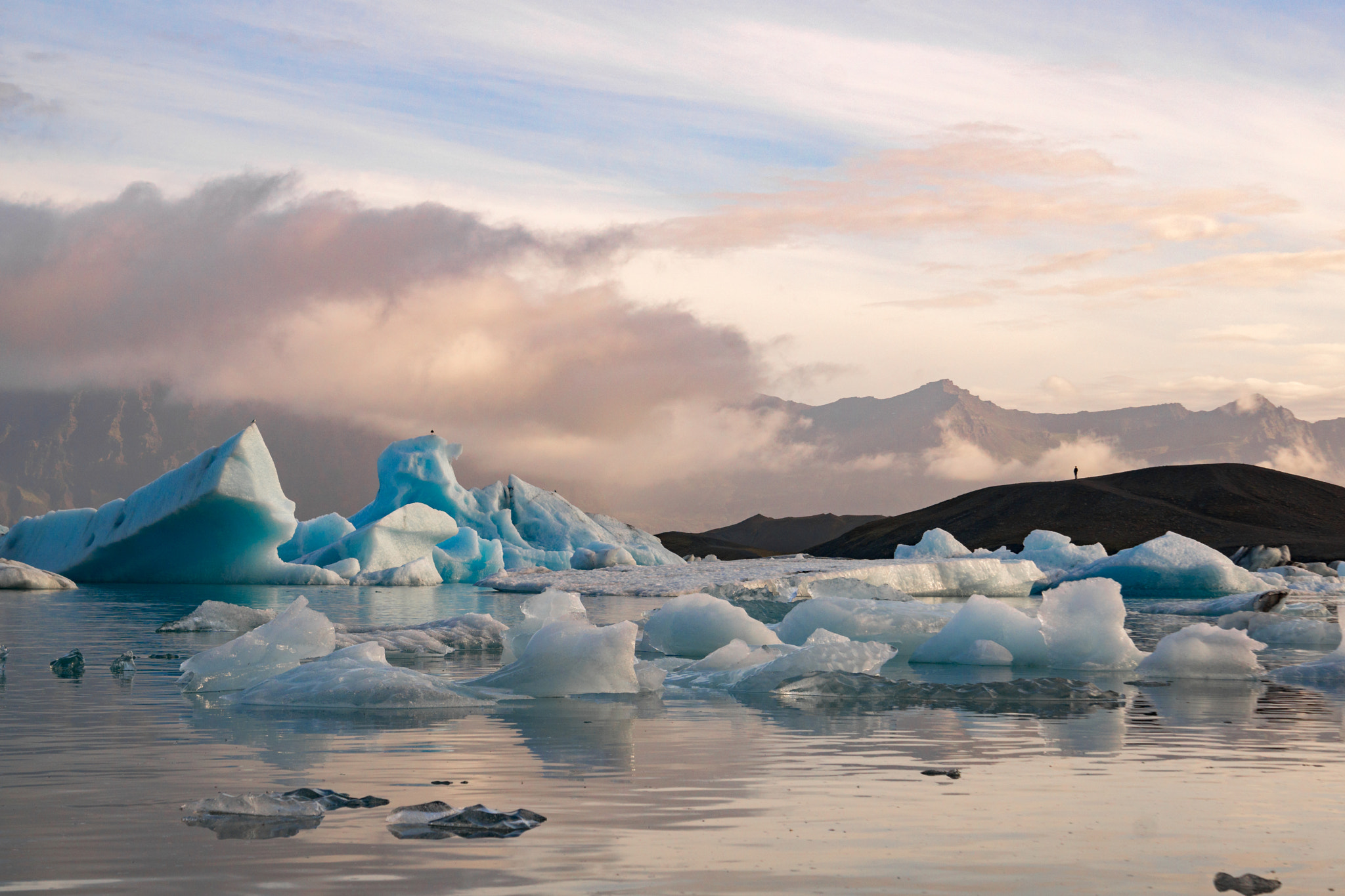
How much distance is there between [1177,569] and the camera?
36625mm

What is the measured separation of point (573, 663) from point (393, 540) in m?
35.6

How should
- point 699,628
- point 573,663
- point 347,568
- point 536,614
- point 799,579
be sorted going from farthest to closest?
1. point 347,568
2. point 799,579
3. point 699,628
4. point 536,614
5. point 573,663

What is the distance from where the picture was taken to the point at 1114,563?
37812mm

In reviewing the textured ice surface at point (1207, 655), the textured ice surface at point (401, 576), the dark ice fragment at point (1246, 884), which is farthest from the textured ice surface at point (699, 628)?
the textured ice surface at point (401, 576)

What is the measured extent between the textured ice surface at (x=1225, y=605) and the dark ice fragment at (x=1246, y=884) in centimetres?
2041

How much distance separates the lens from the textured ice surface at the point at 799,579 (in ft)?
95.8

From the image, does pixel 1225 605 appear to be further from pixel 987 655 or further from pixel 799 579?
pixel 987 655

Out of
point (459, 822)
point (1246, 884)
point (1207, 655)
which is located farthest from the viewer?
point (1207, 655)

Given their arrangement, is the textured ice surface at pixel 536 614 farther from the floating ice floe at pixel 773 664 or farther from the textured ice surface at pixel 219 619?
the textured ice surface at pixel 219 619

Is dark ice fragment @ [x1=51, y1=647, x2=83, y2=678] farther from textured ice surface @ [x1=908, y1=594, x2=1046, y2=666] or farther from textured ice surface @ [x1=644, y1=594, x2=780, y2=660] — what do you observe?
textured ice surface @ [x1=908, y1=594, x2=1046, y2=666]

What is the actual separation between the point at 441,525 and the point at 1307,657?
3478 cm

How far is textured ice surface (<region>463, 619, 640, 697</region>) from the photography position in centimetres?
1037

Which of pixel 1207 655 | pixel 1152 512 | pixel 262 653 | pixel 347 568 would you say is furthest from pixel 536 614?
pixel 1152 512

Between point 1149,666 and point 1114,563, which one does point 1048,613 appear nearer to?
point 1149,666
